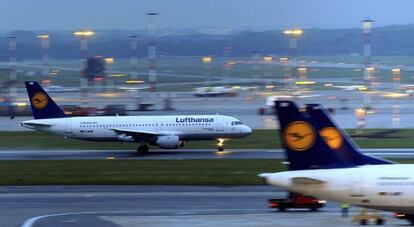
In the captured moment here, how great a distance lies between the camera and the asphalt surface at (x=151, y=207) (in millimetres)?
31891

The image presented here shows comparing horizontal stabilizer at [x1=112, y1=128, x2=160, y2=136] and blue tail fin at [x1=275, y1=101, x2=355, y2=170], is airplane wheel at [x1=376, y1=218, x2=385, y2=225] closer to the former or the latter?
blue tail fin at [x1=275, y1=101, x2=355, y2=170]

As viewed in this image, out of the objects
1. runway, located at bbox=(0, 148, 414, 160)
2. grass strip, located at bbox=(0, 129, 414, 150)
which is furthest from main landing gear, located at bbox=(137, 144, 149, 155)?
grass strip, located at bbox=(0, 129, 414, 150)

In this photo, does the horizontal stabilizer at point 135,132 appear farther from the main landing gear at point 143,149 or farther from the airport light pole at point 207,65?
the airport light pole at point 207,65

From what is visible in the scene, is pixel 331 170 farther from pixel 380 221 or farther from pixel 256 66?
pixel 256 66

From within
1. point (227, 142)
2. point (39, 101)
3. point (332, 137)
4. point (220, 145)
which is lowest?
point (227, 142)

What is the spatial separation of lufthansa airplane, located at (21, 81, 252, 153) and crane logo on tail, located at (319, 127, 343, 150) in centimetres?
3285

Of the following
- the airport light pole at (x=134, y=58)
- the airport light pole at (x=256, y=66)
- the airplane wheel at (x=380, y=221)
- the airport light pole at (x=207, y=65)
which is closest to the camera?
the airplane wheel at (x=380, y=221)

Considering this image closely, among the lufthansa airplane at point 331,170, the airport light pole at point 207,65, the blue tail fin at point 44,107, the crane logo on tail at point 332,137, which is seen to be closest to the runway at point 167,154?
the blue tail fin at point 44,107

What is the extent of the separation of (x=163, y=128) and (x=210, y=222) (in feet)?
105

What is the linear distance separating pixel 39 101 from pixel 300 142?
4093 cm

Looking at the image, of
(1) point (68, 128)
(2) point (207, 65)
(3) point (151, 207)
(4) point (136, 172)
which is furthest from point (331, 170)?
(2) point (207, 65)

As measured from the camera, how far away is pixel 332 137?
29.4 metres

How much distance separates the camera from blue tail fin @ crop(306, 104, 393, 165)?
95.7 feet

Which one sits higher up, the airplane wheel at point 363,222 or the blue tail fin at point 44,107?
the blue tail fin at point 44,107
